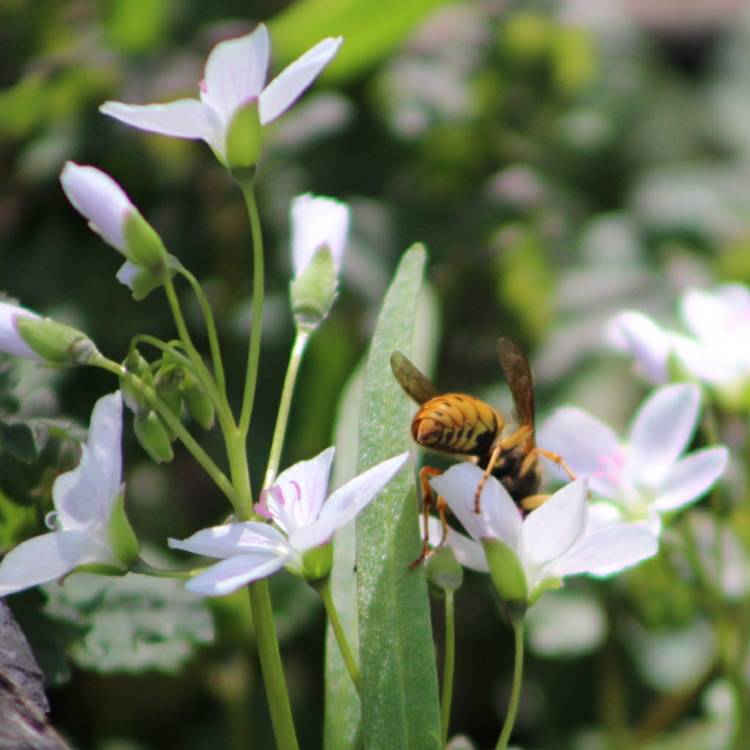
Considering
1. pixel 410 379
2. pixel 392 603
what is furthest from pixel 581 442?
pixel 392 603

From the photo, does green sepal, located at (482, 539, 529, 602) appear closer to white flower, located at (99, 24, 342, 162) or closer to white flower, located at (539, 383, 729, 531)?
white flower, located at (539, 383, 729, 531)

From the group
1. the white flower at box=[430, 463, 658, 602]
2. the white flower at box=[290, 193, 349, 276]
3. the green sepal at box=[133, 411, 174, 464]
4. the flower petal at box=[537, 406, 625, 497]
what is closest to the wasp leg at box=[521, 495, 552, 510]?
the flower petal at box=[537, 406, 625, 497]

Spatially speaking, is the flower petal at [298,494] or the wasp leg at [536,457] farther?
the wasp leg at [536,457]

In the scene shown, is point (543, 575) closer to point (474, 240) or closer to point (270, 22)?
point (474, 240)

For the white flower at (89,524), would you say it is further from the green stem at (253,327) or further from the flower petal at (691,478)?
the flower petal at (691,478)

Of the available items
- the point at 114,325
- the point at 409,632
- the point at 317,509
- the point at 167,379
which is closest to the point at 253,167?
the point at 167,379

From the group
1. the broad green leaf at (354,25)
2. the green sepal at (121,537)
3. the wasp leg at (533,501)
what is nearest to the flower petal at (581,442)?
the wasp leg at (533,501)
